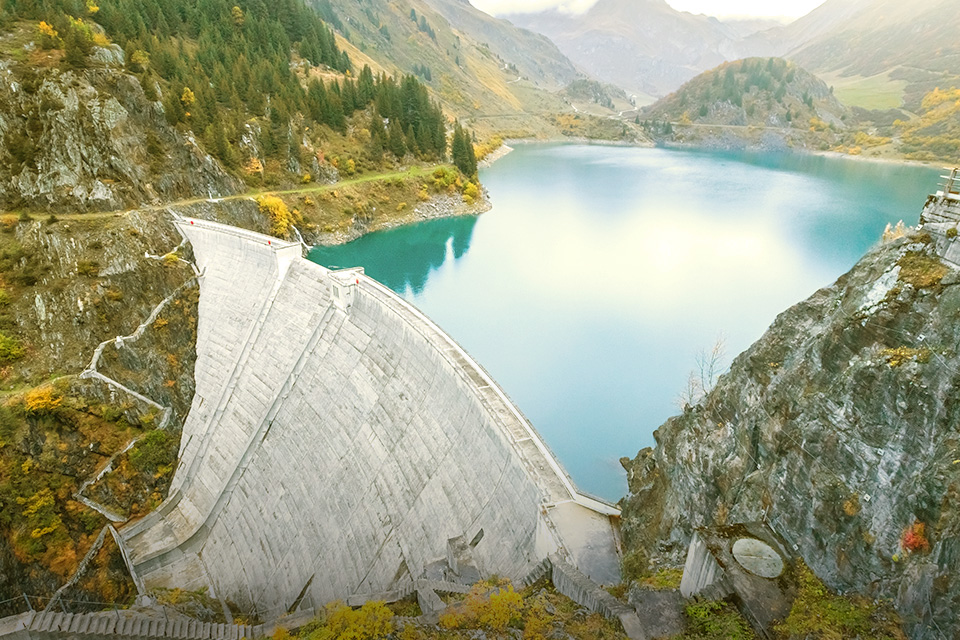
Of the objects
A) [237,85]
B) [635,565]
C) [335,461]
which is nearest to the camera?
[635,565]

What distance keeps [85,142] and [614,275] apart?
1705 inches

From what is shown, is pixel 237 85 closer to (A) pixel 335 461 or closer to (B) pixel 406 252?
(B) pixel 406 252

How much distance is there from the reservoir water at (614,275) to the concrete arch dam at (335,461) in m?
9.16

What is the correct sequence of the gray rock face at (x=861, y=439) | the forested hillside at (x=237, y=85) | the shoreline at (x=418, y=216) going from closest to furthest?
the gray rock face at (x=861, y=439) < the forested hillside at (x=237, y=85) < the shoreline at (x=418, y=216)

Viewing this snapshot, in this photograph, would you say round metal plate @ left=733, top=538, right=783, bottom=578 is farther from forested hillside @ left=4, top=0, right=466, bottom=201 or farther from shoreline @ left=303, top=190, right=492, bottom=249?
shoreline @ left=303, top=190, right=492, bottom=249

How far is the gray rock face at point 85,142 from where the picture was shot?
35.3 m

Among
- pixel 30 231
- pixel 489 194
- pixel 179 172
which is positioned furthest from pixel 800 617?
pixel 489 194

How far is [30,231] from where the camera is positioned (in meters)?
32.8

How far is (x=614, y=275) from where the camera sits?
45.4 meters

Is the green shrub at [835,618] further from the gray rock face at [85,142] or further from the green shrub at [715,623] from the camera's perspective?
the gray rock face at [85,142]

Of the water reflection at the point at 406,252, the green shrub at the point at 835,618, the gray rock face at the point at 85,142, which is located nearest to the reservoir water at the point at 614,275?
the water reflection at the point at 406,252

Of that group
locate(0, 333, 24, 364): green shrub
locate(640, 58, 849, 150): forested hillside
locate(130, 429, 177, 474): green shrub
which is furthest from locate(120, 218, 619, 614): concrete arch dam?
locate(640, 58, 849, 150): forested hillside

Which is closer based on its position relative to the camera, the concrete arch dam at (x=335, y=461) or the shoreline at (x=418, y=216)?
the concrete arch dam at (x=335, y=461)

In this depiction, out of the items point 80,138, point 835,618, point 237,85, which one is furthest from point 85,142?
point 835,618
